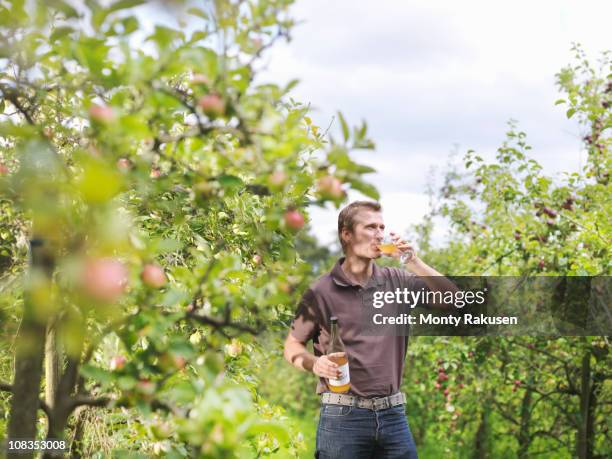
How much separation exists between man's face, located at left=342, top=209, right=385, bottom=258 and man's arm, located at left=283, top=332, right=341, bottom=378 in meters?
0.52

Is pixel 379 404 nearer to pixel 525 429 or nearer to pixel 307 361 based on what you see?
pixel 307 361

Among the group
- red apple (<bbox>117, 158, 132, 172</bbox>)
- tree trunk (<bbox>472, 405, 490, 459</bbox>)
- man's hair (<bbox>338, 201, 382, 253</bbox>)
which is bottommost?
tree trunk (<bbox>472, 405, 490, 459</bbox>)

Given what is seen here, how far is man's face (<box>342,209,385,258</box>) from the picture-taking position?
3.21m

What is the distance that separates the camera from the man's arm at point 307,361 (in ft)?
9.20

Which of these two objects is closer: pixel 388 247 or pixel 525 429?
pixel 388 247

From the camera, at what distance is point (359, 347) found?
3035 millimetres

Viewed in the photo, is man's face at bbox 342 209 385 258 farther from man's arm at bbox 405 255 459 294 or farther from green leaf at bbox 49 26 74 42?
green leaf at bbox 49 26 74 42

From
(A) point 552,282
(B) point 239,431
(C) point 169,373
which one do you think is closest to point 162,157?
(C) point 169,373

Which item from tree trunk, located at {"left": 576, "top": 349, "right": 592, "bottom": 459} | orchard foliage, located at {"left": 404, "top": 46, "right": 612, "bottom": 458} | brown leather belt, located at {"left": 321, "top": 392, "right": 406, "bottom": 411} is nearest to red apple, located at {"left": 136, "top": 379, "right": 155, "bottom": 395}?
brown leather belt, located at {"left": 321, "top": 392, "right": 406, "bottom": 411}

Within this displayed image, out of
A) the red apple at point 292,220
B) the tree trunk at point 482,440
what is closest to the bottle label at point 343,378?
the red apple at point 292,220

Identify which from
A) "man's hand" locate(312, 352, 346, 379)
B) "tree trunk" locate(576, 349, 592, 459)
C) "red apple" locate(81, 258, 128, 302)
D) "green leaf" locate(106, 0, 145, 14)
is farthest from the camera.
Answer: "tree trunk" locate(576, 349, 592, 459)

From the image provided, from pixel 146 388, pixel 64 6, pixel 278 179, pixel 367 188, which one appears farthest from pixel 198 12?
pixel 146 388

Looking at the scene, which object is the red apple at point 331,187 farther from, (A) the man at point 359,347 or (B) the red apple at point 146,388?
(A) the man at point 359,347

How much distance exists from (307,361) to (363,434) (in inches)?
15.1
